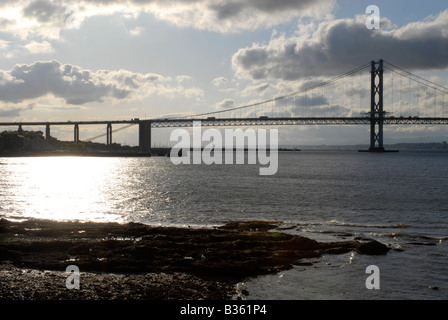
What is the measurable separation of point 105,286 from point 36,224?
9.35 meters

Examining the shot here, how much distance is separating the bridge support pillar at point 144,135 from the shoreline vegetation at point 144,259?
12050 cm

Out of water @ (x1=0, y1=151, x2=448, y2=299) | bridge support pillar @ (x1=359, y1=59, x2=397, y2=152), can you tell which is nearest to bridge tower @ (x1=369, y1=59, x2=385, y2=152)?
bridge support pillar @ (x1=359, y1=59, x2=397, y2=152)

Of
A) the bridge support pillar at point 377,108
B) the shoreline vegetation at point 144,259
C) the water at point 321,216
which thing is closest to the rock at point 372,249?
the shoreline vegetation at point 144,259

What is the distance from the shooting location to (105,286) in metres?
9.96

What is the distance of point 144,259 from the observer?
12.1 m

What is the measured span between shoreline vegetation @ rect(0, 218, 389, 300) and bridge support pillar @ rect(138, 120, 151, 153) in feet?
395

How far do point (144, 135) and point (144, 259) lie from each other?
129 metres

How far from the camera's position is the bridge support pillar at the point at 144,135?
13557 cm

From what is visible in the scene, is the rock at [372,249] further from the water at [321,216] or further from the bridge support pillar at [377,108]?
the bridge support pillar at [377,108]

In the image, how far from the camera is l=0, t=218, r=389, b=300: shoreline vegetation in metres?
9.74

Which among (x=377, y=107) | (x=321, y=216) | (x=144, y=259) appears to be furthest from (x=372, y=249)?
(x=377, y=107)

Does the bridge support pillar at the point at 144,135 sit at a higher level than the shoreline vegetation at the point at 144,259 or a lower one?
higher

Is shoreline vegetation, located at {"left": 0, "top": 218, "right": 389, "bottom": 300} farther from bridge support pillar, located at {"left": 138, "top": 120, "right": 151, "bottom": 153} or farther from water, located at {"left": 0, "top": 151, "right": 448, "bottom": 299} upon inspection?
bridge support pillar, located at {"left": 138, "top": 120, "right": 151, "bottom": 153}

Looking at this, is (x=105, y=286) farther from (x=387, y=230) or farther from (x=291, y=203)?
(x=291, y=203)
